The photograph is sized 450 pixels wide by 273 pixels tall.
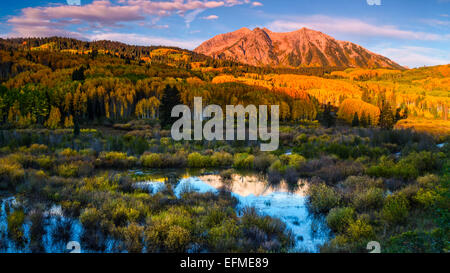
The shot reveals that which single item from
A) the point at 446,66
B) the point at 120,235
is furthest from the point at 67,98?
the point at 446,66

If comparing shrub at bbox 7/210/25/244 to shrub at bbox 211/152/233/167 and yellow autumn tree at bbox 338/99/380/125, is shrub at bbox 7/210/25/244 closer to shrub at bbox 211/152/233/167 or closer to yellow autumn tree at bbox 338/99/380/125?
shrub at bbox 211/152/233/167

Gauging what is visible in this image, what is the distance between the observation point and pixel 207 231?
756 centimetres

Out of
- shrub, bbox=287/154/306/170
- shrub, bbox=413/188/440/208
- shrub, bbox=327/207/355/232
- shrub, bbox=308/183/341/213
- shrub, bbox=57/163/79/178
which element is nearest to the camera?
shrub, bbox=327/207/355/232

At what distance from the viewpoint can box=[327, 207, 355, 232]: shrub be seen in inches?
311

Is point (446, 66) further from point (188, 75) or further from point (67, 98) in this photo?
point (67, 98)

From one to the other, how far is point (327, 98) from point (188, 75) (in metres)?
54.0

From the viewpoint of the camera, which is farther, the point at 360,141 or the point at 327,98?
the point at 327,98

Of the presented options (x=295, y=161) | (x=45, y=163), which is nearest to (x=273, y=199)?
(x=295, y=161)

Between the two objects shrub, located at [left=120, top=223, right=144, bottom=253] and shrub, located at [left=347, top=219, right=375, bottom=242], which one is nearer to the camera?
shrub, located at [left=120, top=223, right=144, bottom=253]

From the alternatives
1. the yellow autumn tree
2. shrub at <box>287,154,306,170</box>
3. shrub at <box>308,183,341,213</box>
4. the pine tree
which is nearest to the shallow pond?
shrub at <box>308,183,341,213</box>

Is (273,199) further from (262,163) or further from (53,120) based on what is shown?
(53,120)

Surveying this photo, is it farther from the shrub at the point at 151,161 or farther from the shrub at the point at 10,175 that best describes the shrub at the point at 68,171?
the shrub at the point at 151,161

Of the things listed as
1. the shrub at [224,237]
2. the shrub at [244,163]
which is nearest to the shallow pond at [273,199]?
the shrub at [224,237]

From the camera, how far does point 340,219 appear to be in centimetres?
807
